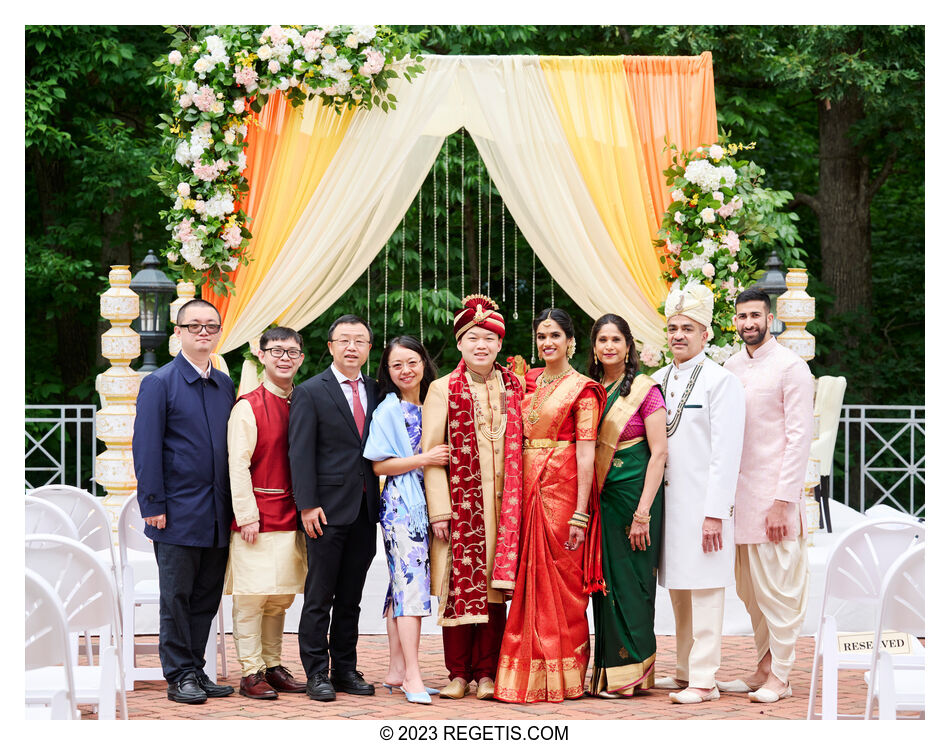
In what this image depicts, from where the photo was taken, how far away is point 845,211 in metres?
12.0

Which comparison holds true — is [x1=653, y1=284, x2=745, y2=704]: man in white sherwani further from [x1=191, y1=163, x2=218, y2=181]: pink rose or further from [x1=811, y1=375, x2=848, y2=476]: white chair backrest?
[x1=811, y1=375, x2=848, y2=476]: white chair backrest

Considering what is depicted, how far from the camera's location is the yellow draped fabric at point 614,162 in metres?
6.35

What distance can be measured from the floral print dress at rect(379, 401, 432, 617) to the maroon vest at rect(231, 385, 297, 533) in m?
0.43

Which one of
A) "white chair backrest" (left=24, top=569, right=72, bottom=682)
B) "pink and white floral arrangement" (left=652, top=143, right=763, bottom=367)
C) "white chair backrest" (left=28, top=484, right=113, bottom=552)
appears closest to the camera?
"white chair backrest" (left=24, top=569, right=72, bottom=682)

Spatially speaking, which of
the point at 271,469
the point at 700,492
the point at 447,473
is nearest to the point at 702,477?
the point at 700,492

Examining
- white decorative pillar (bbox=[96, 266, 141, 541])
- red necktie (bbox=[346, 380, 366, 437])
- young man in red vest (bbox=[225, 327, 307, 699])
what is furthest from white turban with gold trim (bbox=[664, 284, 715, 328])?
white decorative pillar (bbox=[96, 266, 141, 541])

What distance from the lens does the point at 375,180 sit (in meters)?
6.28

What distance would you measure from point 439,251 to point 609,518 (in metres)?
5.65

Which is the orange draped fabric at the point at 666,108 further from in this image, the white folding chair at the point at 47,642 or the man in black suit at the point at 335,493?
the white folding chair at the point at 47,642

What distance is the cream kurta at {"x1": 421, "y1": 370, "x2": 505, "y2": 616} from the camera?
4.42 metres

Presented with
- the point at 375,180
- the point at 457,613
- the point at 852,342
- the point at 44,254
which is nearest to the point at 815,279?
the point at 852,342

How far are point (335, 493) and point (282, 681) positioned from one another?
873 millimetres

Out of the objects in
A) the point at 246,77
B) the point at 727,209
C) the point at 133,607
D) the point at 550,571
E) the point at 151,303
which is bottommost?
the point at 133,607

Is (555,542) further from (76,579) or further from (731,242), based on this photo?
(731,242)
